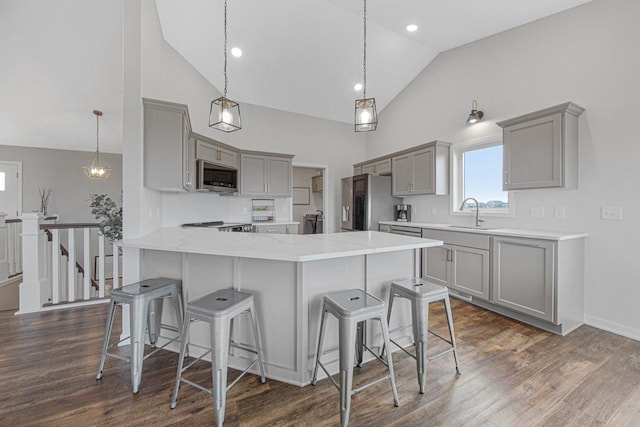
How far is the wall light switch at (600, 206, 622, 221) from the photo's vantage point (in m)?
2.54

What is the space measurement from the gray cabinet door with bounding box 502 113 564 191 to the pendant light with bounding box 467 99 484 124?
2.00ft

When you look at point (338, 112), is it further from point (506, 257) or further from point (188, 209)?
point (506, 257)

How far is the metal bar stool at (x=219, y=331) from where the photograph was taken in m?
1.44

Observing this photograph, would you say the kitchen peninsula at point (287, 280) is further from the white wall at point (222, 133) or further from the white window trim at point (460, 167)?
the white window trim at point (460, 167)

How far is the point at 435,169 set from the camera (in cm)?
402

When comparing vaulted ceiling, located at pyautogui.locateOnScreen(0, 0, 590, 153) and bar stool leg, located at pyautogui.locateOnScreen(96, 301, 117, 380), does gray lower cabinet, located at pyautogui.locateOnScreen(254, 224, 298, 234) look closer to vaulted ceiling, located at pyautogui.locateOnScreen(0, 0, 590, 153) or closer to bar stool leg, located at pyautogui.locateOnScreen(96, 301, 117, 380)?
vaulted ceiling, located at pyautogui.locateOnScreen(0, 0, 590, 153)

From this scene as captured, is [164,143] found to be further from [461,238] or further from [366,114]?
[461,238]

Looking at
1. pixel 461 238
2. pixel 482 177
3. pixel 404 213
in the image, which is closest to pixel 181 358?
pixel 461 238

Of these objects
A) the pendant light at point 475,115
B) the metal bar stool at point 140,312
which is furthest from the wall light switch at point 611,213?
the metal bar stool at point 140,312

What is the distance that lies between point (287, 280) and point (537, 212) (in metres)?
2.99

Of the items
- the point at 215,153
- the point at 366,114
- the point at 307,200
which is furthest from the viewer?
the point at 307,200

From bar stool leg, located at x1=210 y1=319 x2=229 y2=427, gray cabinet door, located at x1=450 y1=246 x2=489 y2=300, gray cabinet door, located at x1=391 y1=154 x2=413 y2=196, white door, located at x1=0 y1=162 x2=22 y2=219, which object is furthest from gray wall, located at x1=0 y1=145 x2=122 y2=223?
gray cabinet door, located at x1=450 y1=246 x2=489 y2=300

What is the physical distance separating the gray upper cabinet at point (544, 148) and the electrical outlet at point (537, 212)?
0.36 meters

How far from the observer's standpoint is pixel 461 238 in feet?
10.8
